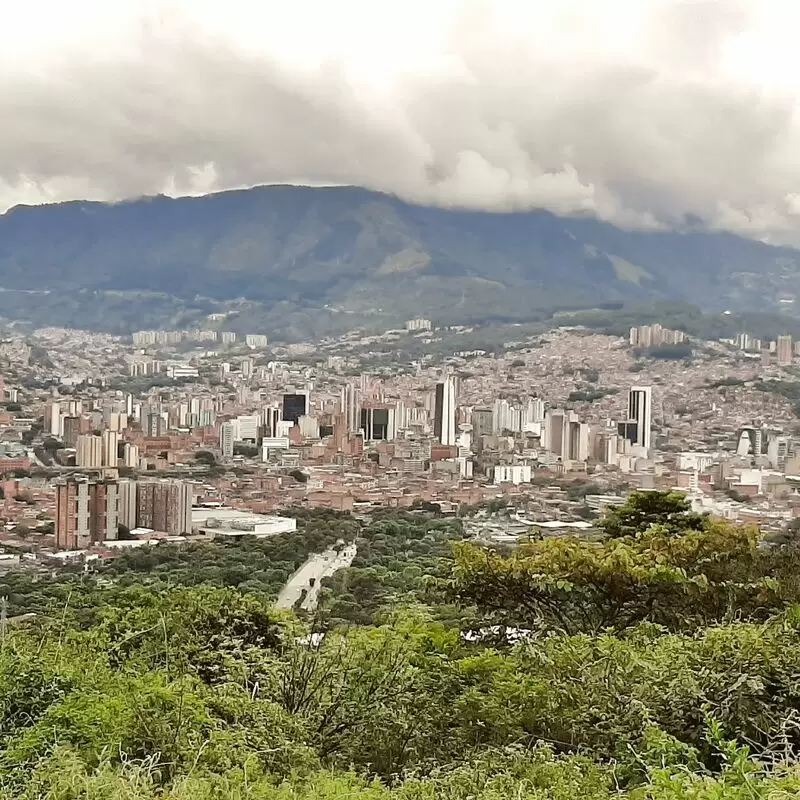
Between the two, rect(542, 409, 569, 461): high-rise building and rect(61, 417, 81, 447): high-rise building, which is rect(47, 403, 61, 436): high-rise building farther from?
rect(542, 409, 569, 461): high-rise building

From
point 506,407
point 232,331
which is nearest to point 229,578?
point 506,407

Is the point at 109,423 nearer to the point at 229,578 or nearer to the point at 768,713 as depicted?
the point at 229,578

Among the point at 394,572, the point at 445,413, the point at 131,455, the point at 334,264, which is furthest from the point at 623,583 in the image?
the point at 334,264

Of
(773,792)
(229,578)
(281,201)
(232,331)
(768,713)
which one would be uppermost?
(281,201)

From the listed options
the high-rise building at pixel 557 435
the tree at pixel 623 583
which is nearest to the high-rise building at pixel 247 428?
the high-rise building at pixel 557 435

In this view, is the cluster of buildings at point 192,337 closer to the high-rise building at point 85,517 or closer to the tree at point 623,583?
the high-rise building at point 85,517

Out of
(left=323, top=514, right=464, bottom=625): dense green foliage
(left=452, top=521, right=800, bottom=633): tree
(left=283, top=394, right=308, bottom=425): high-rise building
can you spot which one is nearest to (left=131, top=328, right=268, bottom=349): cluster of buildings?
(left=283, top=394, right=308, bottom=425): high-rise building

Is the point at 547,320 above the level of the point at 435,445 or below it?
above
